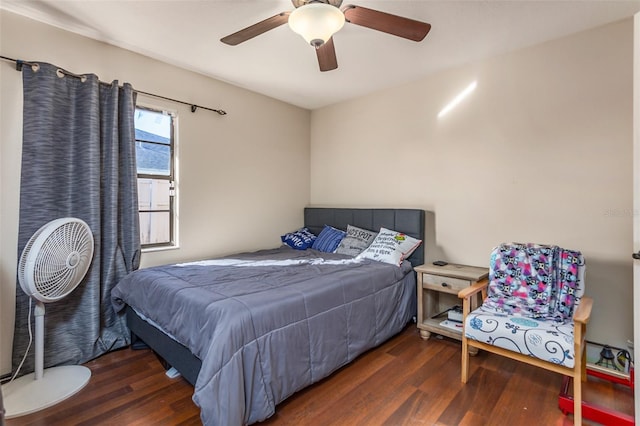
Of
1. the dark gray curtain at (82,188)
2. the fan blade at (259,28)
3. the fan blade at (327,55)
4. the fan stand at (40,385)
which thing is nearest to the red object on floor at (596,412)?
the fan blade at (327,55)

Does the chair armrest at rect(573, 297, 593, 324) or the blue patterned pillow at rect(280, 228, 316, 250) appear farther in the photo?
the blue patterned pillow at rect(280, 228, 316, 250)

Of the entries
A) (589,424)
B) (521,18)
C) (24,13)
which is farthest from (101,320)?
(521,18)

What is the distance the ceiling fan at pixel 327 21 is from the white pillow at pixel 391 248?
176 cm

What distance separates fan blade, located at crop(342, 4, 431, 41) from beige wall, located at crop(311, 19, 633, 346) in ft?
4.36

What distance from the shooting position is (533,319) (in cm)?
203

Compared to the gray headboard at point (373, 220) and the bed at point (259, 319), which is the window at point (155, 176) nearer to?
the bed at point (259, 319)

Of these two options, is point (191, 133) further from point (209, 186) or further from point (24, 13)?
point (24, 13)

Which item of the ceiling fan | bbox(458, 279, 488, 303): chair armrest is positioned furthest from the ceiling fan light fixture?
bbox(458, 279, 488, 303): chair armrest

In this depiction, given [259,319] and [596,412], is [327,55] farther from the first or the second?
[596,412]

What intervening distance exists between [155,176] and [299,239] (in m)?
1.70

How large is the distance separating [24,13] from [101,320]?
2287 millimetres

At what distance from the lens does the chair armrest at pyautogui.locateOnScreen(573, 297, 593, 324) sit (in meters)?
1.70

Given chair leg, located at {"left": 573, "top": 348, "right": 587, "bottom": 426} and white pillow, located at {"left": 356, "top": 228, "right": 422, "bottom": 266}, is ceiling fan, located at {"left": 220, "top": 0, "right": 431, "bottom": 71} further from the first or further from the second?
chair leg, located at {"left": 573, "top": 348, "right": 587, "bottom": 426}

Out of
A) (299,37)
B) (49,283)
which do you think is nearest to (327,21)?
(299,37)
